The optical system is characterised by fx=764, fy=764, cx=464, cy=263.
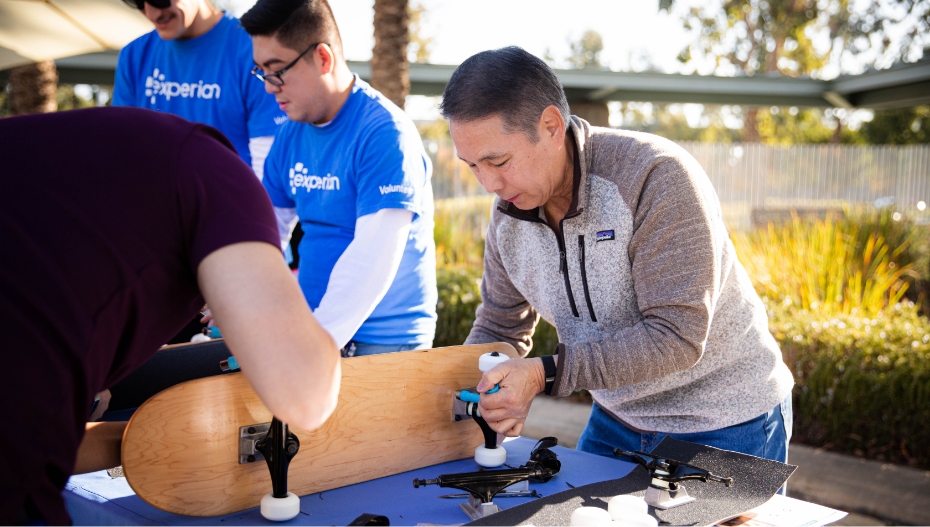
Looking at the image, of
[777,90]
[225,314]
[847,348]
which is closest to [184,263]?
[225,314]

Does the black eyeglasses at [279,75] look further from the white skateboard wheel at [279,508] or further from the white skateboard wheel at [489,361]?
the white skateboard wheel at [279,508]

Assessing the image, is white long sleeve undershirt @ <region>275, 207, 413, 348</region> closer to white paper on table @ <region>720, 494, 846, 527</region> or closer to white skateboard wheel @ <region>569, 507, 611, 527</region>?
white skateboard wheel @ <region>569, 507, 611, 527</region>

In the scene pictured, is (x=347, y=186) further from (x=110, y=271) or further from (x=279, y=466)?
(x=110, y=271)

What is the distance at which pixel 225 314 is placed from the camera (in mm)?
1051

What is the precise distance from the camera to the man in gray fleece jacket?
1.81 metres

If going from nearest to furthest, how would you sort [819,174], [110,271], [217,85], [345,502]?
[110,271] → [345,502] → [217,85] → [819,174]

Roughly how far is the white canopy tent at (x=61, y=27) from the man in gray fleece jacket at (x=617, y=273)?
372 centimetres

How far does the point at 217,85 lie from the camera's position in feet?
9.00

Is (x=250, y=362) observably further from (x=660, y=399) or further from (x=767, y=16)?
(x=767, y=16)

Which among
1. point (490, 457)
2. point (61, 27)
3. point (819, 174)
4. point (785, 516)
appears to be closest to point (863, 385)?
point (785, 516)

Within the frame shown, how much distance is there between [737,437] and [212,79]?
211 cm

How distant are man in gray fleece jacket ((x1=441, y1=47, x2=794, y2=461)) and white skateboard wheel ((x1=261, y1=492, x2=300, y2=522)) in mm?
501

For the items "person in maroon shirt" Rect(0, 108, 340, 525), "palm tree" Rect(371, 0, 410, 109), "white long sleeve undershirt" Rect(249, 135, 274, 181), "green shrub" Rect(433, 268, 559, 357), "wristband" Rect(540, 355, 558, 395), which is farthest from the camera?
"palm tree" Rect(371, 0, 410, 109)

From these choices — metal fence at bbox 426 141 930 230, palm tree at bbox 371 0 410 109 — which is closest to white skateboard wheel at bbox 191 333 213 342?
palm tree at bbox 371 0 410 109
